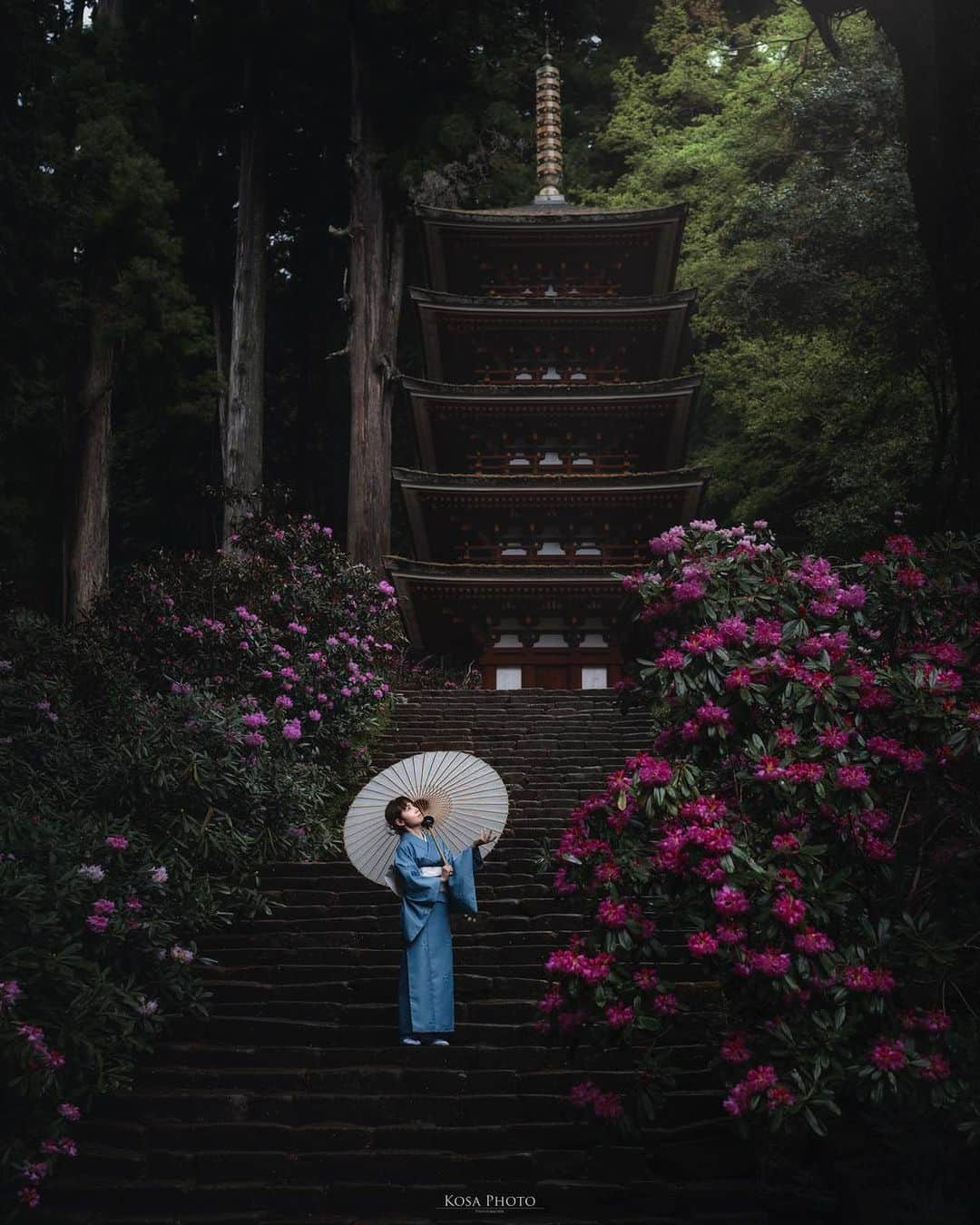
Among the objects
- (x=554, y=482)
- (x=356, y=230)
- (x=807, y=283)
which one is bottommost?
(x=554, y=482)

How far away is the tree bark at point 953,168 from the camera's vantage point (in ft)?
16.2

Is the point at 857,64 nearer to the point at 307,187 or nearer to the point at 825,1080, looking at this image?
the point at 307,187

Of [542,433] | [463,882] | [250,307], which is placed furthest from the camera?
[250,307]

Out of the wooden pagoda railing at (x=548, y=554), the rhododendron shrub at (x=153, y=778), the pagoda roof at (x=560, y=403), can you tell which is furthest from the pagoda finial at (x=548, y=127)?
the rhododendron shrub at (x=153, y=778)

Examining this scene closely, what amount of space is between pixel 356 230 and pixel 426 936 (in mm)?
16859

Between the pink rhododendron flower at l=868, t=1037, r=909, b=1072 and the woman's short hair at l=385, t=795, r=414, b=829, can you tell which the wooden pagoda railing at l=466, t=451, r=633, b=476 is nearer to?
the woman's short hair at l=385, t=795, r=414, b=829

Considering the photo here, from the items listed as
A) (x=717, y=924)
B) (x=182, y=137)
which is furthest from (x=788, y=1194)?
(x=182, y=137)

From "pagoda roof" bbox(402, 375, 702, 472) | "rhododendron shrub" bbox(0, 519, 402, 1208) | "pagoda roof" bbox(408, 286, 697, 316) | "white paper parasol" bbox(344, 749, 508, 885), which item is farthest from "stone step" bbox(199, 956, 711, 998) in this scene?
"pagoda roof" bbox(408, 286, 697, 316)

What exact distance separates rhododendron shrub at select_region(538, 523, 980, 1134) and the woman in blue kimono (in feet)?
3.78

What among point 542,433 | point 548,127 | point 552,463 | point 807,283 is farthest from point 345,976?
point 548,127

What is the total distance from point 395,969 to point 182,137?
2010cm

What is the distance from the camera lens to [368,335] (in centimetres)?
2066

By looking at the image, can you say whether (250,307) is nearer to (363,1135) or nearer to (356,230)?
(356,230)

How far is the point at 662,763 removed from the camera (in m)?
4.63
